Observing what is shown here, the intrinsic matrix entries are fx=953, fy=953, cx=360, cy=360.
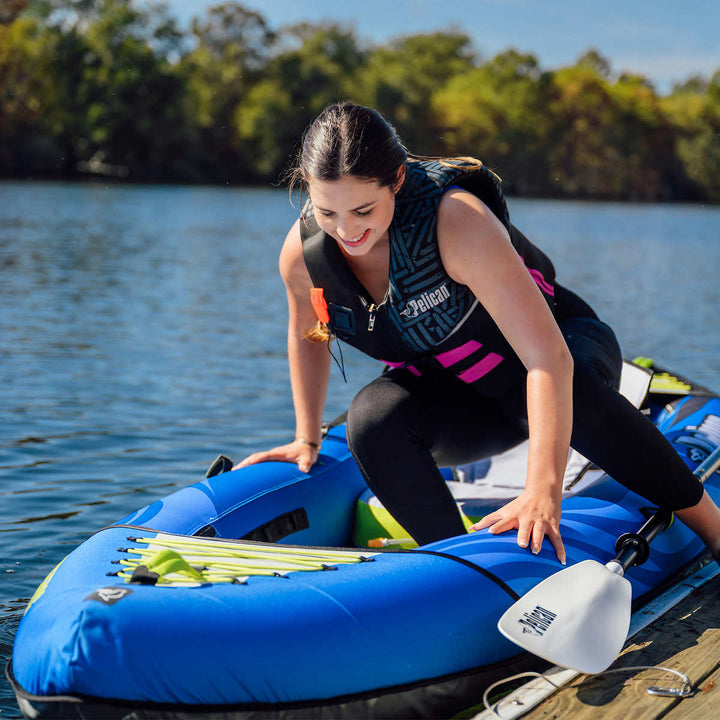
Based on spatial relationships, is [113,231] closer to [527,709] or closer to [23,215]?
[23,215]

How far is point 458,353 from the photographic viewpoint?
8.53 ft

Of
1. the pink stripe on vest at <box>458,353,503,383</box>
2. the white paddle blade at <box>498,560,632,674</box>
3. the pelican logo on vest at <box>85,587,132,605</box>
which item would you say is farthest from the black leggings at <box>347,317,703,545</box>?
the pelican logo on vest at <box>85,587,132,605</box>

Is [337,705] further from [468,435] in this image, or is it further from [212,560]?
[468,435]

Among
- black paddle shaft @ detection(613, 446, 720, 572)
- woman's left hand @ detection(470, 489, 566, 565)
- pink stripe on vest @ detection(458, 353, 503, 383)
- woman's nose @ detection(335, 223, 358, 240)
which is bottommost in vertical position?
black paddle shaft @ detection(613, 446, 720, 572)

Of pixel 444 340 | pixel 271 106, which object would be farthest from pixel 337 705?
pixel 271 106

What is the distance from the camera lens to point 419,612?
200 centimetres

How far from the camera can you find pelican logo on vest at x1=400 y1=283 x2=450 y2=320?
8.08ft

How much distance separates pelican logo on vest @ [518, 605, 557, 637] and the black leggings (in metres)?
0.50

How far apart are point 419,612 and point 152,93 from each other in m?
47.8

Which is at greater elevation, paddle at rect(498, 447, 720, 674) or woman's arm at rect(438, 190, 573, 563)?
woman's arm at rect(438, 190, 573, 563)

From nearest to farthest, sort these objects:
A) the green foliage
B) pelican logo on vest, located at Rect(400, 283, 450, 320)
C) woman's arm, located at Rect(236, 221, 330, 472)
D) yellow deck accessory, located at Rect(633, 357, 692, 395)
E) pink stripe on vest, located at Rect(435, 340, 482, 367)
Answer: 1. pelican logo on vest, located at Rect(400, 283, 450, 320)
2. pink stripe on vest, located at Rect(435, 340, 482, 367)
3. woman's arm, located at Rect(236, 221, 330, 472)
4. yellow deck accessory, located at Rect(633, 357, 692, 395)
5. the green foliage

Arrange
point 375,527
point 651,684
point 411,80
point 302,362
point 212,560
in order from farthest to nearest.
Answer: point 411,80 < point 375,527 < point 302,362 < point 212,560 < point 651,684

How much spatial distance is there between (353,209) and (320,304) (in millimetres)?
443

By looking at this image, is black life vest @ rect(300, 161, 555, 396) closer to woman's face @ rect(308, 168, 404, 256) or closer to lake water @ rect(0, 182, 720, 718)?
woman's face @ rect(308, 168, 404, 256)
